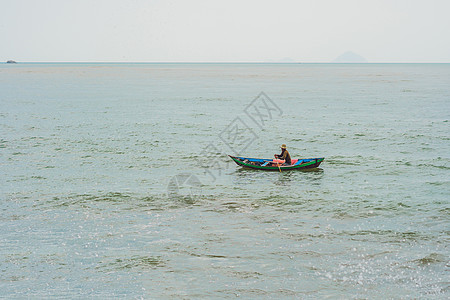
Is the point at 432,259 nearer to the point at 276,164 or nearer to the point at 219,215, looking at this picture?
the point at 219,215

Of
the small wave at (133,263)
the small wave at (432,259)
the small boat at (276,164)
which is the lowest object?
the small wave at (432,259)

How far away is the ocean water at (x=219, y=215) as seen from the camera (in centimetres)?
1734

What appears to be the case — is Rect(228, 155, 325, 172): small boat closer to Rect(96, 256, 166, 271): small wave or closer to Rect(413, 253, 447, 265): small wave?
Rect(413, 253, 447, 265): small wave

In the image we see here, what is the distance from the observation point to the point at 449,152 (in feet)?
126

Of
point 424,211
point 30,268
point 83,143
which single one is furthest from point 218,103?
point 30,268

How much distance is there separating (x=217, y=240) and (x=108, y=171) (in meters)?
14.9

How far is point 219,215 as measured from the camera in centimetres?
2395

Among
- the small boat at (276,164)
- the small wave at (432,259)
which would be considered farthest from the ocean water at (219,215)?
the small boat at (276,164)

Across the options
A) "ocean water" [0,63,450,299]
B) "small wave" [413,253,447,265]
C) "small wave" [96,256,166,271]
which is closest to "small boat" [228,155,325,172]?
"ocean water" [0,63,450,299]

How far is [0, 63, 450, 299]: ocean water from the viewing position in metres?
17.3

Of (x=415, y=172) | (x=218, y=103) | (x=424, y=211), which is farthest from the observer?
(x=218, y=103)

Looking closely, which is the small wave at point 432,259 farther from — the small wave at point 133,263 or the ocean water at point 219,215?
the small wave at point 133,263

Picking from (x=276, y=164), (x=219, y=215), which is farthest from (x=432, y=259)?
(x=276, y=164)

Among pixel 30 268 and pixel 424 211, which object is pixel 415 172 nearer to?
pixel 424 211
